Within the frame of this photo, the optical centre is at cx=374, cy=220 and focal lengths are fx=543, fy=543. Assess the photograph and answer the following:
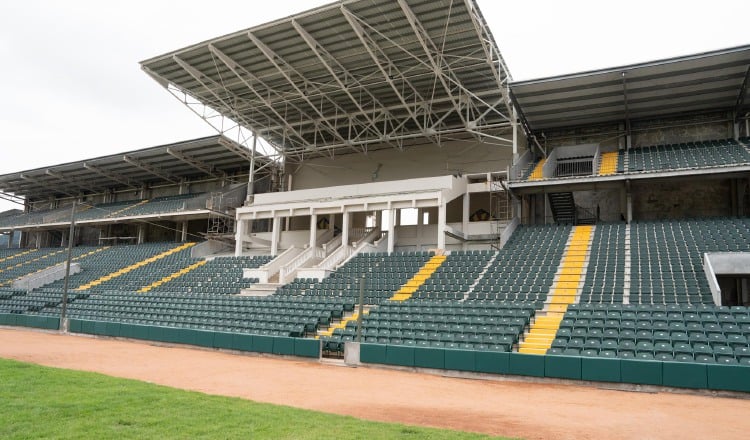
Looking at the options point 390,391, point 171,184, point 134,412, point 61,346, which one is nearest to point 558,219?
point 390,391

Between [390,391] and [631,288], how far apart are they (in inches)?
485

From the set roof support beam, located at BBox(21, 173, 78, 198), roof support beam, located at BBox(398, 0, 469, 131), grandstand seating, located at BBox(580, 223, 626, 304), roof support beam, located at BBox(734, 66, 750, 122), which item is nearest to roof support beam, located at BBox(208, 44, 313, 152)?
roof support beam, located at BBox(398, 0, 469, 131)

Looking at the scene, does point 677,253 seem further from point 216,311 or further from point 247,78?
point 247,78

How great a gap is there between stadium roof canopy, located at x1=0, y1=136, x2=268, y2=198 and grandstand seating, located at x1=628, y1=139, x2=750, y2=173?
94.3 ft

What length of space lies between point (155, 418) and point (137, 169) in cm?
4718

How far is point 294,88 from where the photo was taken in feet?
117

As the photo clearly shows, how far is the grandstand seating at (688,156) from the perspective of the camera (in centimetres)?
2735

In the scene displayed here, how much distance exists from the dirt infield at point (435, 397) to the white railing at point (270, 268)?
11806mm

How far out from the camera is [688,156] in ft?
95.9

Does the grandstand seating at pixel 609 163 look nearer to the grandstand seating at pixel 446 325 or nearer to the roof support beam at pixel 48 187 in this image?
the grandstand seating at pixel 446 325

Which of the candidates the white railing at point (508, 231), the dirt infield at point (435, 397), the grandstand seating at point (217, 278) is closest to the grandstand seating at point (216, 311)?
the grandstand seating at point (217, 278)

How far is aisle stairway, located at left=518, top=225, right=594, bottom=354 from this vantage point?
18.1 metres

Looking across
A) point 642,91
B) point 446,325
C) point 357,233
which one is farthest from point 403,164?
point 446,325

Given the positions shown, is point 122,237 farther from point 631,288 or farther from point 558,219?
point 631,288
